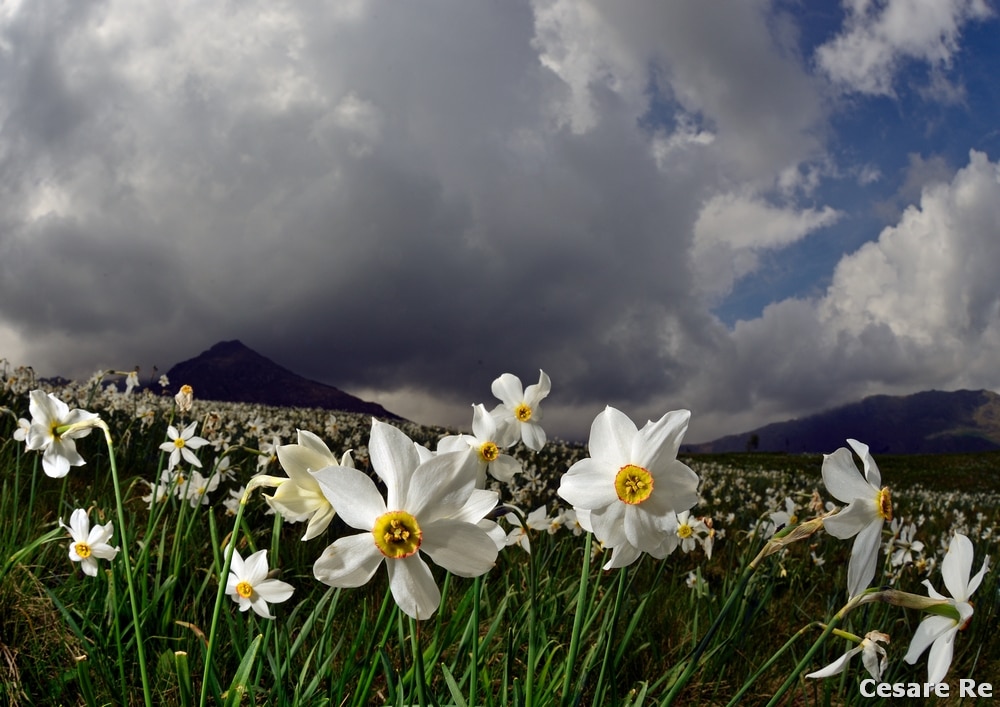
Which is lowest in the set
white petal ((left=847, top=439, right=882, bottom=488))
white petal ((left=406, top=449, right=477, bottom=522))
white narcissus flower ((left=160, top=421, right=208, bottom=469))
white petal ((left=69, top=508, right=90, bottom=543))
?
white petal ((left=69, top=508, right=90, bottom=543))

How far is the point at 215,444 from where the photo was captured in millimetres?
7324

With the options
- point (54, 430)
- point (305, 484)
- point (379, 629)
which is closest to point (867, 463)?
point (305, 484)

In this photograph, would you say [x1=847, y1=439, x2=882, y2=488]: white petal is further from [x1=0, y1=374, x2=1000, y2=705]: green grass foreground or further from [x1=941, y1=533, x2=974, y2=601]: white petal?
[x1=0, y1=374, x2=1000, y2=705]: green grass foreground

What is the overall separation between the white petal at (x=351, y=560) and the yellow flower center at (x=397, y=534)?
0.02 metres

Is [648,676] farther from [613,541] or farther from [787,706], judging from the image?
[613,541]

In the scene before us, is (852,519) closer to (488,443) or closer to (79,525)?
(488,443)

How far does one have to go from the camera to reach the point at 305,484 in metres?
1.65

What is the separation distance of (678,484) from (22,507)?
6.16 m

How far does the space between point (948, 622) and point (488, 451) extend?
1.45m

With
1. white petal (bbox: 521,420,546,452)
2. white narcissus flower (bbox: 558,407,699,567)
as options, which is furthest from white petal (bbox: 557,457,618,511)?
white petal (bbox: 521,420,546,452)

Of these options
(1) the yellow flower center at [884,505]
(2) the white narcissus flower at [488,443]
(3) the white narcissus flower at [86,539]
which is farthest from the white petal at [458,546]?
(3) the white narcissus flower at [86,539]

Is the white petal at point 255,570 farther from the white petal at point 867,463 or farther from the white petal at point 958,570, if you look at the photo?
the white petal at point 958,570

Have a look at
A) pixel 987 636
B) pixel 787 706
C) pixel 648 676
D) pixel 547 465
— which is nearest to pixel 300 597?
pixel 648 676

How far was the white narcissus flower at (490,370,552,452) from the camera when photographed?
9.41 feet
